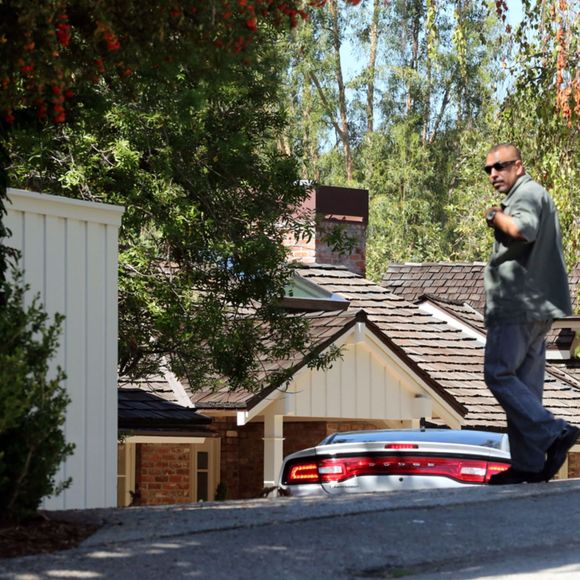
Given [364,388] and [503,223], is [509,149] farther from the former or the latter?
[364,388]

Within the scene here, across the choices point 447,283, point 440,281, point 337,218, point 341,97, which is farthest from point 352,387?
point 341,97

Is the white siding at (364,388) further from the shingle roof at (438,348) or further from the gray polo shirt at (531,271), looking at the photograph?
the gray polo shirt at (531,271)

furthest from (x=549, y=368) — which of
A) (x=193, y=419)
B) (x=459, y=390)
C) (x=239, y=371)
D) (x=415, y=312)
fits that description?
(x=239, y=371)

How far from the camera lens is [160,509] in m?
8.63

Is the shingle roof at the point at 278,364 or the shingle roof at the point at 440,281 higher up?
the shingle roof at the point at 440,281

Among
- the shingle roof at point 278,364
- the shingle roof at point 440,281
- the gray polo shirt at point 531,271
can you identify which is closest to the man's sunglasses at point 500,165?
the gray polo shirt at point 531,271

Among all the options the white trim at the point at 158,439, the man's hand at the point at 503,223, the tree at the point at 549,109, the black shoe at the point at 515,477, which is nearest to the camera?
the man's hand at the point at 503,223

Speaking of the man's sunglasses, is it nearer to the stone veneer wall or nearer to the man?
the man

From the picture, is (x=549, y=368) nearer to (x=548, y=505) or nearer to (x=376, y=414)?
(x=376, y=414)

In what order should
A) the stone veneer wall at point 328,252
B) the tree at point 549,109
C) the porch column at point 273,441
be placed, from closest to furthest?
the tree at point 549,109 → the porch column at point 273,441 → the stone veneer wall at point 328,252

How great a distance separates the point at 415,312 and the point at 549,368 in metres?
3.51

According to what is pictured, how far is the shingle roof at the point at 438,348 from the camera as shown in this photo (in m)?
26.0

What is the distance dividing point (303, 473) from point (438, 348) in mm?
17016

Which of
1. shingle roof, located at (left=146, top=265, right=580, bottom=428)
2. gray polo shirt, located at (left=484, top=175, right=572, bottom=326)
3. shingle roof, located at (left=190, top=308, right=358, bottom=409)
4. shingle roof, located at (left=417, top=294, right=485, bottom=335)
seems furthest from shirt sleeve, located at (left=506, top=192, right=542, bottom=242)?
shingle roof, located at (left=417, top=294, right=485, bottom=335)
